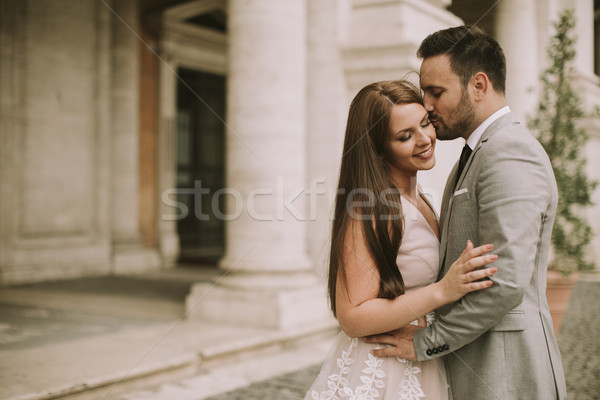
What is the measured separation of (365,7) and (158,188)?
21.7ft

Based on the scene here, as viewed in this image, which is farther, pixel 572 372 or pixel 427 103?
pixel 572 372

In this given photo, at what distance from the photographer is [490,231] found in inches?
67.7

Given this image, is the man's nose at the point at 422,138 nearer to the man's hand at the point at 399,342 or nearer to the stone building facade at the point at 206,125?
the man's hand at the point at 399,342

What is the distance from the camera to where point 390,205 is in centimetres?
199

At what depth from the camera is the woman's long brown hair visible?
1.96 meters

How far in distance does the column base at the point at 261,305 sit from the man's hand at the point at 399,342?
3817mm

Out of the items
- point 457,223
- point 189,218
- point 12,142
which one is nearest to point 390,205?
point 457,223

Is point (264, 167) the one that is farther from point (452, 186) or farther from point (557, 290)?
point (452, 186)

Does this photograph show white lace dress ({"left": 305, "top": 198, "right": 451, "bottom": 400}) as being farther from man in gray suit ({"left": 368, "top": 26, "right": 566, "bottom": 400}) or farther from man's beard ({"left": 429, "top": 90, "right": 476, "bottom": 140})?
man's beard ({"left": 429, "top": 90, "right": 476, "bottom": 140})

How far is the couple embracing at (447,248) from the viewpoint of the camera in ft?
5.66

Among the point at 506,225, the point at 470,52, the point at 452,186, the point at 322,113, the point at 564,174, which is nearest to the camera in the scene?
the point at 506,225

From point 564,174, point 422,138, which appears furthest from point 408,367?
point 564,174

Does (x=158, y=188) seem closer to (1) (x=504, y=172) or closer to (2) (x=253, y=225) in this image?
(2) (x=253, y=225)

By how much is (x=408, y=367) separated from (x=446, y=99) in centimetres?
94
